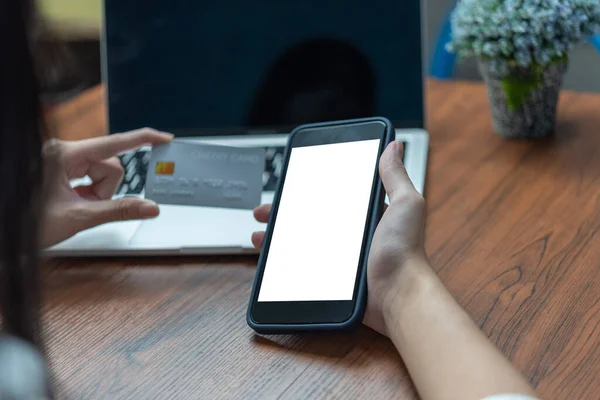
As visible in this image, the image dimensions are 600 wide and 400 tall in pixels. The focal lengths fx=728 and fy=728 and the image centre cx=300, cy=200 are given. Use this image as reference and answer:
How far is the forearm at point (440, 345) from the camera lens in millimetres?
510

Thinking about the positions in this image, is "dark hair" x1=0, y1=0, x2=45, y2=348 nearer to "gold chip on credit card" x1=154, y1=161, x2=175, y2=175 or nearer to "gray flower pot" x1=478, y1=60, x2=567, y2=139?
"gold chip on credit card" x1=154, y1=161, x2=175, y2=175

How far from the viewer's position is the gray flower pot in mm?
971

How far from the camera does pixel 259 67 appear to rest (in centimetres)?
104

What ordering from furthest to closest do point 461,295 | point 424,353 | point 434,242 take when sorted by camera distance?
point 434,242
point 461,295
point 424,353

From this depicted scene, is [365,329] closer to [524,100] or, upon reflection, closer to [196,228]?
[196,228]

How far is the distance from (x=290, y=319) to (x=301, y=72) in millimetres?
492

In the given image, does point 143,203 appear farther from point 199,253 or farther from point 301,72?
point 301,72

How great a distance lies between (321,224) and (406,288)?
0.11 metres

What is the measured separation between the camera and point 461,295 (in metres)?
0.69

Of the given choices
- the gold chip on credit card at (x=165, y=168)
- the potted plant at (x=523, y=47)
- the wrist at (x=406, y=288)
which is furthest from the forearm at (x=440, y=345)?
the potted plant at (x=523, y=47)

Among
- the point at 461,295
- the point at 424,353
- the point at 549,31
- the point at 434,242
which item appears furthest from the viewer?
the point at 549,31

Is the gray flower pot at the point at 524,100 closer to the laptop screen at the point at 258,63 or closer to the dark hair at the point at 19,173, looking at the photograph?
the laptop screen at the point at 258,63

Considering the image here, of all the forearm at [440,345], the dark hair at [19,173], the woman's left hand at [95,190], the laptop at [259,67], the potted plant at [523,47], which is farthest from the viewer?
the laptop at [259,67]

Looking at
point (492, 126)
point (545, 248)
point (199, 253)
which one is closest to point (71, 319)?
point (199, 253)
